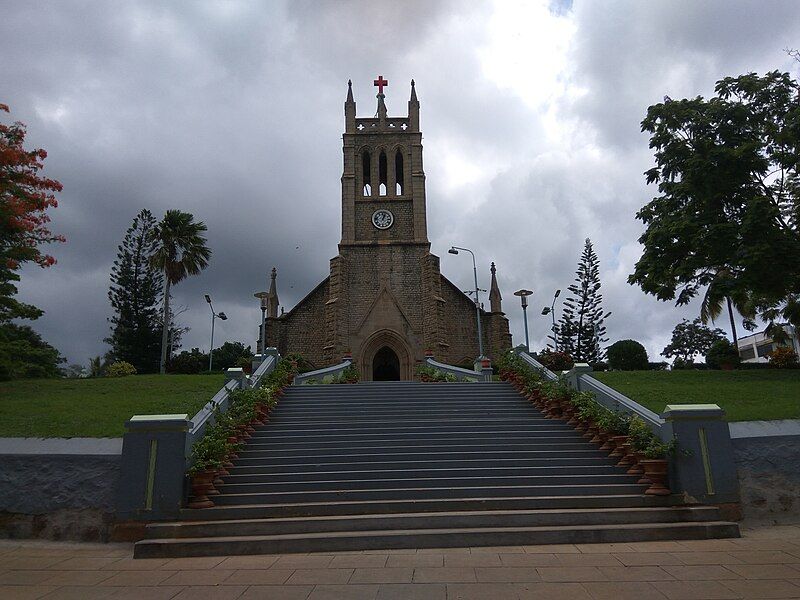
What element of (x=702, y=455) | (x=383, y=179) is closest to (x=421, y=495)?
(x=702, y=455)

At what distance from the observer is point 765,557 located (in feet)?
20.2

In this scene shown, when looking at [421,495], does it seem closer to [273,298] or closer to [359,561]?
[359,561]

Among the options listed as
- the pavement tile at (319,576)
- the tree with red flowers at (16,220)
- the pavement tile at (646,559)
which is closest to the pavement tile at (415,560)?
the pavement tile at (319,576)

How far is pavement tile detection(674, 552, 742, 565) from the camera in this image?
600cm

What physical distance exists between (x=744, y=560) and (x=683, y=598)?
69.9 inches

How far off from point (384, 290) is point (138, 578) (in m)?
22.2

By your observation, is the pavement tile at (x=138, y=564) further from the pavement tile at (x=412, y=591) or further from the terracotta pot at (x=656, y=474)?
the terracotta pot at (x=656, y=474)

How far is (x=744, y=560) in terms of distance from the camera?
239 inches

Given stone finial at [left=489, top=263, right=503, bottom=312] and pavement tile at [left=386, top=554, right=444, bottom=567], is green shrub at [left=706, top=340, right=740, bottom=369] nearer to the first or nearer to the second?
stone finial at [left=489, top=263, right=503, bottom=312]

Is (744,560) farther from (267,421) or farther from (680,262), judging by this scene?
(680,262)

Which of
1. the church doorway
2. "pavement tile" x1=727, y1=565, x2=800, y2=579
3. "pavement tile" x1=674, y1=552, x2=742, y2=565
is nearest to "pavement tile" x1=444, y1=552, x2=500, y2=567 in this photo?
"pavement tile" x1=674, y1=552, x2=742, y2=565

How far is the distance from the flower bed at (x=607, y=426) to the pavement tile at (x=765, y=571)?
214cm

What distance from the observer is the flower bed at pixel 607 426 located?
821 cm

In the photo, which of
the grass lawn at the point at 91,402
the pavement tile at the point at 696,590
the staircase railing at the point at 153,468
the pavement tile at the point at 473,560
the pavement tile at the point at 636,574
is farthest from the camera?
the grass lawn at the point at 91,402
